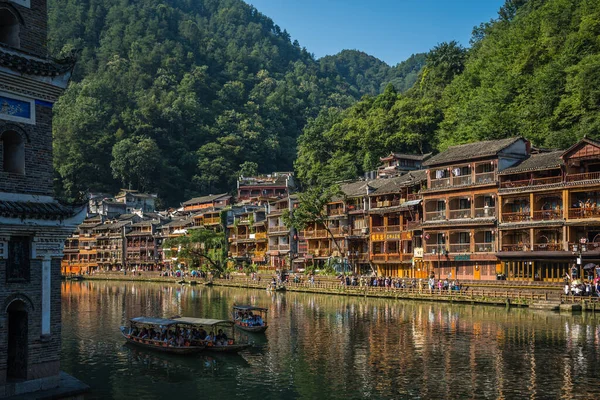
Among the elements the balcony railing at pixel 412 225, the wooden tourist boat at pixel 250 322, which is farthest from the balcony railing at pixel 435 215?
the wooden tourist boat at pixel 250 322

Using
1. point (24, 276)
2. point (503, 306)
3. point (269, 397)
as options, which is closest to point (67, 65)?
point (24, 276)

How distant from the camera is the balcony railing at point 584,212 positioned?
194 ft

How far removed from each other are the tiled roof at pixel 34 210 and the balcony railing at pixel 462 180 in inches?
2180

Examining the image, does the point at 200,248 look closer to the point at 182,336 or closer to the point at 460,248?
the point at 460,248

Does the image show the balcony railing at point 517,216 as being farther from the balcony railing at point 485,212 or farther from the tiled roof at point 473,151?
the tiled roof at point 473,151

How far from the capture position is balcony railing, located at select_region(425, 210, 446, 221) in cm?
7450

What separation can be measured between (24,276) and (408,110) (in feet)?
354

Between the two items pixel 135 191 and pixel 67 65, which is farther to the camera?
pixel 135 191

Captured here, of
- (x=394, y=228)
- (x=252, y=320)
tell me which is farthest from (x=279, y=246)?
(x=252, y=320)

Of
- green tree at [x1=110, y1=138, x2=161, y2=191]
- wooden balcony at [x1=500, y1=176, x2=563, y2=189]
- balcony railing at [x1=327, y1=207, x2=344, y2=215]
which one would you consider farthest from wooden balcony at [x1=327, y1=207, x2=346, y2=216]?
green tree at [x1=110, y1=138, x2=161, y2=191]

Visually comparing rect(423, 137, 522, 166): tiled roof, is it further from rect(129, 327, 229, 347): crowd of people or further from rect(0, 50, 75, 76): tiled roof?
rect(0, 50, 75, 76): tiled roof

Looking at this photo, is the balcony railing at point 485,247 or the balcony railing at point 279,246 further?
the balcony railing at point 279,246

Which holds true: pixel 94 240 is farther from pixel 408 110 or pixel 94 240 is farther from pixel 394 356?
pixel 394 356

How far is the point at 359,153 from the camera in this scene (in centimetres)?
13038
